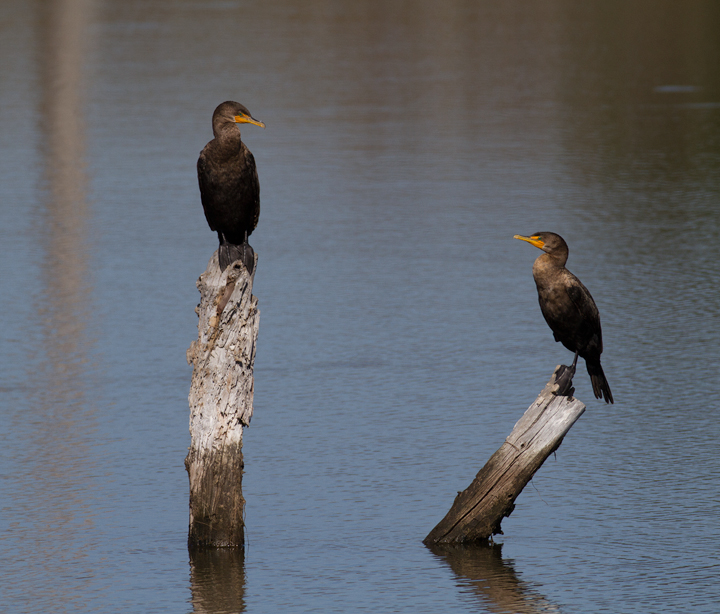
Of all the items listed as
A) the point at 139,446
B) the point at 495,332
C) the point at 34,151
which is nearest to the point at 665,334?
the point at 495,332

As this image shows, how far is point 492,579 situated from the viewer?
788 cm

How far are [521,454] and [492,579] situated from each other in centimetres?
72

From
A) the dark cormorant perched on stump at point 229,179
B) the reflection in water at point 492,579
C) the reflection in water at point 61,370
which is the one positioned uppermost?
the dark cormorant perched on stump at point 229,179

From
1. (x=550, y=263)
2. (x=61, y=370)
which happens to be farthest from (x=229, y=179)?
(x=61, y=370)

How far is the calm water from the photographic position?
809 cm

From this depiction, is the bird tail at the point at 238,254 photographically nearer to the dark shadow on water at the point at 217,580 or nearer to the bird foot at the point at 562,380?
the dark shadow on water at the point at 217,580

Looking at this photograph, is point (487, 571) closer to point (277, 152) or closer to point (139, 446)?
point (139, 446)

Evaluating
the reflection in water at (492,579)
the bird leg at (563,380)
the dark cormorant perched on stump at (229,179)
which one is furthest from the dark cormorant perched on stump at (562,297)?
the dark cormorant perched on stump at (229,179)

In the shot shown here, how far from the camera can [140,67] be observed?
33.2m

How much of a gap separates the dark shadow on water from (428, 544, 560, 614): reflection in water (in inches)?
45.6

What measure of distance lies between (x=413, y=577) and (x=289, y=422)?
9.77ft

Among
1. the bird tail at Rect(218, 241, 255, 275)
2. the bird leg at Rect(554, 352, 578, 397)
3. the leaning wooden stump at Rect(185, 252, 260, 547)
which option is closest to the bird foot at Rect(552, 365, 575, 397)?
the bird leg at Rect(554, 352, 578, 397)

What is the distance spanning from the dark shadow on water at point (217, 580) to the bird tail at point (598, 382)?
2.34 meters

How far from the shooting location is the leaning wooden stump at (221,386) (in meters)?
8.02
